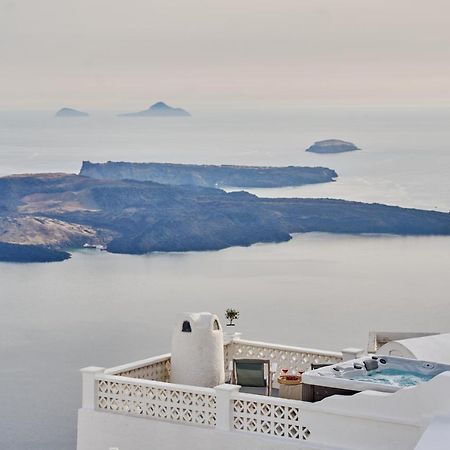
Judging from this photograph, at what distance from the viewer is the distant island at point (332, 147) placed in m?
49.5

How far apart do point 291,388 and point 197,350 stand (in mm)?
941

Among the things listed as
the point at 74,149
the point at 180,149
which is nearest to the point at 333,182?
the point at 180,149

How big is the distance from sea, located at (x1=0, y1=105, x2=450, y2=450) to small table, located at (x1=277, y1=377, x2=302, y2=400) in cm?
1646

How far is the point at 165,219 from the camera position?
46.7 meters

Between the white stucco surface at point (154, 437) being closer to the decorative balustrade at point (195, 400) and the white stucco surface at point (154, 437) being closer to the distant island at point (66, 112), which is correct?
the decorative balustrade at point (195, 400)

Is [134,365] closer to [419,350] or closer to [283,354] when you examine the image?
[283,354]

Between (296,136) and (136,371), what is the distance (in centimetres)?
4240

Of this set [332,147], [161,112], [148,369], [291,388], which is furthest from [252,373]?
[161,112]

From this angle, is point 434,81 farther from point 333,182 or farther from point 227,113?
point 227,113

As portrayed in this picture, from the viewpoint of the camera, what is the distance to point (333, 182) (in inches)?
1857

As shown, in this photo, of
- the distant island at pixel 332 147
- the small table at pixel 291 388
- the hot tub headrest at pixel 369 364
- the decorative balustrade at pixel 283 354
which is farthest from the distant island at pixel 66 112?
the hot tub headrest at pixel 369 364

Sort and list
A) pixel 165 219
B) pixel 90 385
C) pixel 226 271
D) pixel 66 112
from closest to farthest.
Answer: pixel 90 385
pixel 226 271
pixel 165 219
pixel 66 112

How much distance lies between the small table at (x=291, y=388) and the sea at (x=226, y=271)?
16.5 meters

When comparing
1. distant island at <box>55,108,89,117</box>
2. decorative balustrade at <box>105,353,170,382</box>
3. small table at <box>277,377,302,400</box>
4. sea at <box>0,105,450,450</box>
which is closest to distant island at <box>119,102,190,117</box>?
sea at <box>0,105,450,450</box>
